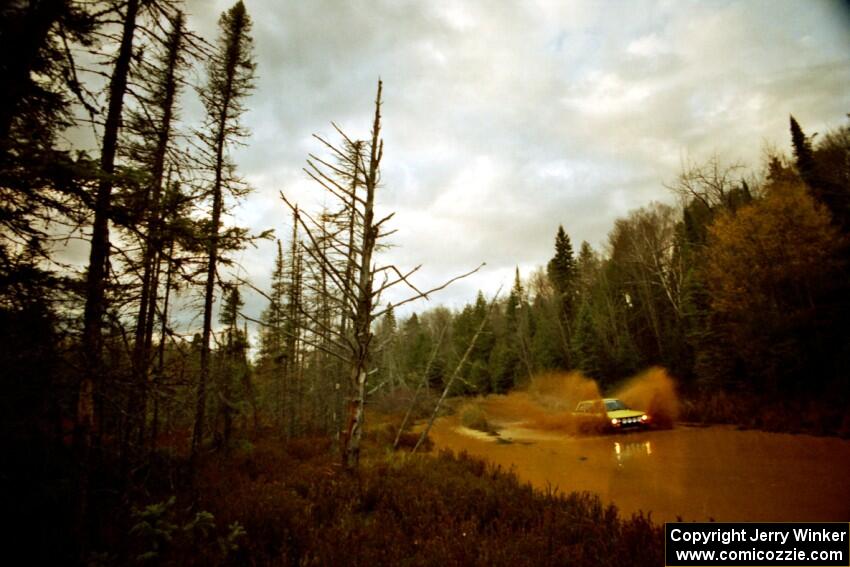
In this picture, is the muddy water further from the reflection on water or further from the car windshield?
the car windshield

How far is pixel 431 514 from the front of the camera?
548 centimetres

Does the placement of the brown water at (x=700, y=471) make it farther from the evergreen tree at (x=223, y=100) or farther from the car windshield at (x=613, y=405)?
the evergreen tree at (x=223, y=100)

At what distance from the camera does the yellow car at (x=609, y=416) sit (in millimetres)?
16906

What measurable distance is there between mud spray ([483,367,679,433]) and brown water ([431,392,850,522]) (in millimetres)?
3738

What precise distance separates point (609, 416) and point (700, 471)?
7.68 metres

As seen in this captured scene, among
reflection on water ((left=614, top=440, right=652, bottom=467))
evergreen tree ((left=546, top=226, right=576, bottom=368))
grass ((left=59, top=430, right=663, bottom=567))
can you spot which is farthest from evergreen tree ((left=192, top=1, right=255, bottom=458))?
evergreen tree ((left=546, top=226, right=576, bottom=368))

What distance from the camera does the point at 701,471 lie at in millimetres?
9844

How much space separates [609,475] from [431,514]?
7298 millimetres

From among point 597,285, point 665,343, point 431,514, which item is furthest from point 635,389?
point 431,514

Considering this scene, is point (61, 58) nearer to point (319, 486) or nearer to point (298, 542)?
point (298, 542)

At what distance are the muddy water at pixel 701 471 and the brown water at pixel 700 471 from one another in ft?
0.06

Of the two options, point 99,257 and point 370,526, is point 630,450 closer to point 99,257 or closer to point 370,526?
point 370,526

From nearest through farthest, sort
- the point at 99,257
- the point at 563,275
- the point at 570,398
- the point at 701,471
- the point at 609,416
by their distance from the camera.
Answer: the point at 99,257, the point at 701,471, the point at 609,416, the point at 570,398, the point at 563,275

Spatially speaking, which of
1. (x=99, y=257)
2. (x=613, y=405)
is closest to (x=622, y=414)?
(x=613, y=405)
